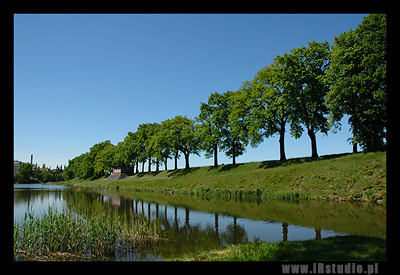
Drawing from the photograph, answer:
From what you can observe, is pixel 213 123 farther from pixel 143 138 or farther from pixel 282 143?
pixel 143 138

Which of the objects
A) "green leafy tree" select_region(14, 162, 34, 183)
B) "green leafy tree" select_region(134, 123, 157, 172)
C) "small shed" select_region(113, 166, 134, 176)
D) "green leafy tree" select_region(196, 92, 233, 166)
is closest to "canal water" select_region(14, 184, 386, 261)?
"green leafy tree" select_region(196, 92, 233, 166)

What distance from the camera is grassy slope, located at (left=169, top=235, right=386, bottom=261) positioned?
7623 millimetres

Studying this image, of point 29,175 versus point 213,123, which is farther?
point 29,175

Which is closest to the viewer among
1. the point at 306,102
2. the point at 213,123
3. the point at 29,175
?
the point at 306,102

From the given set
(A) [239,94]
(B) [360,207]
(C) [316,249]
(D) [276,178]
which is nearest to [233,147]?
(A) [239,94]

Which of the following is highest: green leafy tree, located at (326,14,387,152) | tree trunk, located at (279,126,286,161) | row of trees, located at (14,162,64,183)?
green leafy tree, located at (326,14,387,152)

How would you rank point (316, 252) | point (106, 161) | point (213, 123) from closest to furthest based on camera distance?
Result: point (316, 252)
point (213, 123)
point (106, 161)

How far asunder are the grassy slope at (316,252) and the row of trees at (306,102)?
23807 millimetres

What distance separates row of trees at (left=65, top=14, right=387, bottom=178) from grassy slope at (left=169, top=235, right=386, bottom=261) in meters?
23.8

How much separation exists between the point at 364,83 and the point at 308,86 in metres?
9.08

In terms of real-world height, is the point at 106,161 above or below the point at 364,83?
below

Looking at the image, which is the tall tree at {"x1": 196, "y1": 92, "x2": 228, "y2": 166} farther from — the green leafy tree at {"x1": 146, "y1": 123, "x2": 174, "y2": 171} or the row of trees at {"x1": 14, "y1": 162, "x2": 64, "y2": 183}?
the row of trees at {"x1": 14, "y1": 162, "x2": 64, "y2": 183}

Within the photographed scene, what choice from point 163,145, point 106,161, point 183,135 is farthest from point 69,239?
point 106,161

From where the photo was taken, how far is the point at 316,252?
328 inches
